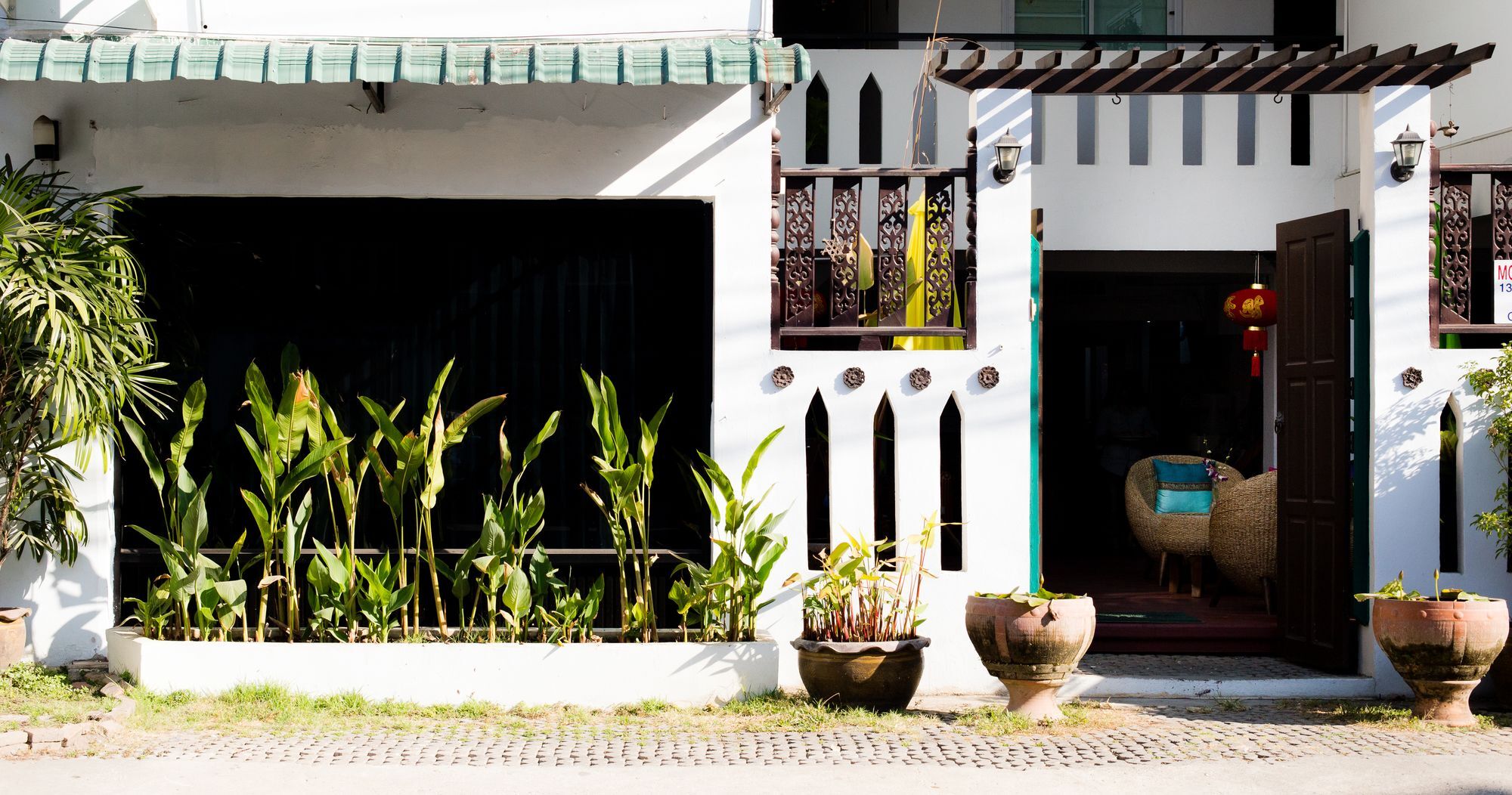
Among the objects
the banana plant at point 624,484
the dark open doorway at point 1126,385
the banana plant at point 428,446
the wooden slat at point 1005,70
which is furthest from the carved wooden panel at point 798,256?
the dark open doorway at point 1126,385

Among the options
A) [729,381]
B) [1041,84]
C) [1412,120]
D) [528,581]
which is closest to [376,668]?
[528,581]

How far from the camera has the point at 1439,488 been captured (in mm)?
7789

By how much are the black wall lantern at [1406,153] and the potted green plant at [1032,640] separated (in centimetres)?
304

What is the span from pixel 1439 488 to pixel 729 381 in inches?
157

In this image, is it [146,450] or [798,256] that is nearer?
[146,450]

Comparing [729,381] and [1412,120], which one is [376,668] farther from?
[1412,120]

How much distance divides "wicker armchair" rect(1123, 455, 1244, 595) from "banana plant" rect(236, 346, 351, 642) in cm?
567

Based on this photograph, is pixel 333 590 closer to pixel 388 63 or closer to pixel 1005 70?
pixel 388 63

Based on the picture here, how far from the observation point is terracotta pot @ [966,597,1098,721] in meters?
6.73

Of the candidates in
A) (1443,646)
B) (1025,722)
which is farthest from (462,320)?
(1443,646)

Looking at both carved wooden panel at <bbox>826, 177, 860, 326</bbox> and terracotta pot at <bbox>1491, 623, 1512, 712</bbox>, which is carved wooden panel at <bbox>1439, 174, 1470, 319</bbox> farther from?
carved wooden panel at <bbox>826, 177, 860, 326</bbox>

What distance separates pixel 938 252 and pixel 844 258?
1.77 feet

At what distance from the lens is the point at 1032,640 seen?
22.1ft

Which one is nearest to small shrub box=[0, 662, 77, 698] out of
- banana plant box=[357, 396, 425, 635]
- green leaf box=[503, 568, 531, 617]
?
banana plant box=[357, 396, 425, 635]
